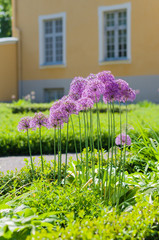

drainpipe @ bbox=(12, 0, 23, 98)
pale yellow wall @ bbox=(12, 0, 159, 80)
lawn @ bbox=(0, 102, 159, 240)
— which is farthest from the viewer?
drainpipe @ bbox=(12, 0, 23, 98)

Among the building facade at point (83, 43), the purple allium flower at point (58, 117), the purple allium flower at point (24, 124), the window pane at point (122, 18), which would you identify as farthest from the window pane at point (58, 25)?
the purple allium flower at point (58, 117)

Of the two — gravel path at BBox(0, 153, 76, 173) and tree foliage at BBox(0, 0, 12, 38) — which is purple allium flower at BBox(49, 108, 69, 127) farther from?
tree foliage at BBox(0, 0, 12, 38)

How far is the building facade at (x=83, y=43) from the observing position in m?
14.7

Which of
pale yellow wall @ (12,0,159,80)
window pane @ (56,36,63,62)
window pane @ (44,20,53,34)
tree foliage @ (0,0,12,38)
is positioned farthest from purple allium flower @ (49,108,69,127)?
tree foliage @ (0,0,12,38)

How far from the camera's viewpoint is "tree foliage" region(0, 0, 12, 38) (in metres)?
28.6

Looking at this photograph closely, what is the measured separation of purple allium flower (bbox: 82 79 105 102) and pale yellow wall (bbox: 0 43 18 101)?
14.8 metres

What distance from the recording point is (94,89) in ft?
8.34

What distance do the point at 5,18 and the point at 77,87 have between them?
27.8 m

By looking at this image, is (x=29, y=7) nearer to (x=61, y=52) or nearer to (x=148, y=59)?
(x=61, y=52)

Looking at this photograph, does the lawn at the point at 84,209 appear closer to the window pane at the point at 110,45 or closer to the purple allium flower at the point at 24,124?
the purple allium flower at the point at 24,124

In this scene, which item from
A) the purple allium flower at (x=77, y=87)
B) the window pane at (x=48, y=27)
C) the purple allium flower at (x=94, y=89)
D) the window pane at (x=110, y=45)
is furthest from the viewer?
the window pane at (x=48, y=27)

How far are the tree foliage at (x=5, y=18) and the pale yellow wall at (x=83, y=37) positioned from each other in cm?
1200

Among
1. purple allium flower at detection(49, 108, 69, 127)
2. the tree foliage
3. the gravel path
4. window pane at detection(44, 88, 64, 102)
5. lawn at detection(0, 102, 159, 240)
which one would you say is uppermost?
the tree foliage

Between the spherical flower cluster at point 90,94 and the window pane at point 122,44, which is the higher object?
the window pane at point 122,44
